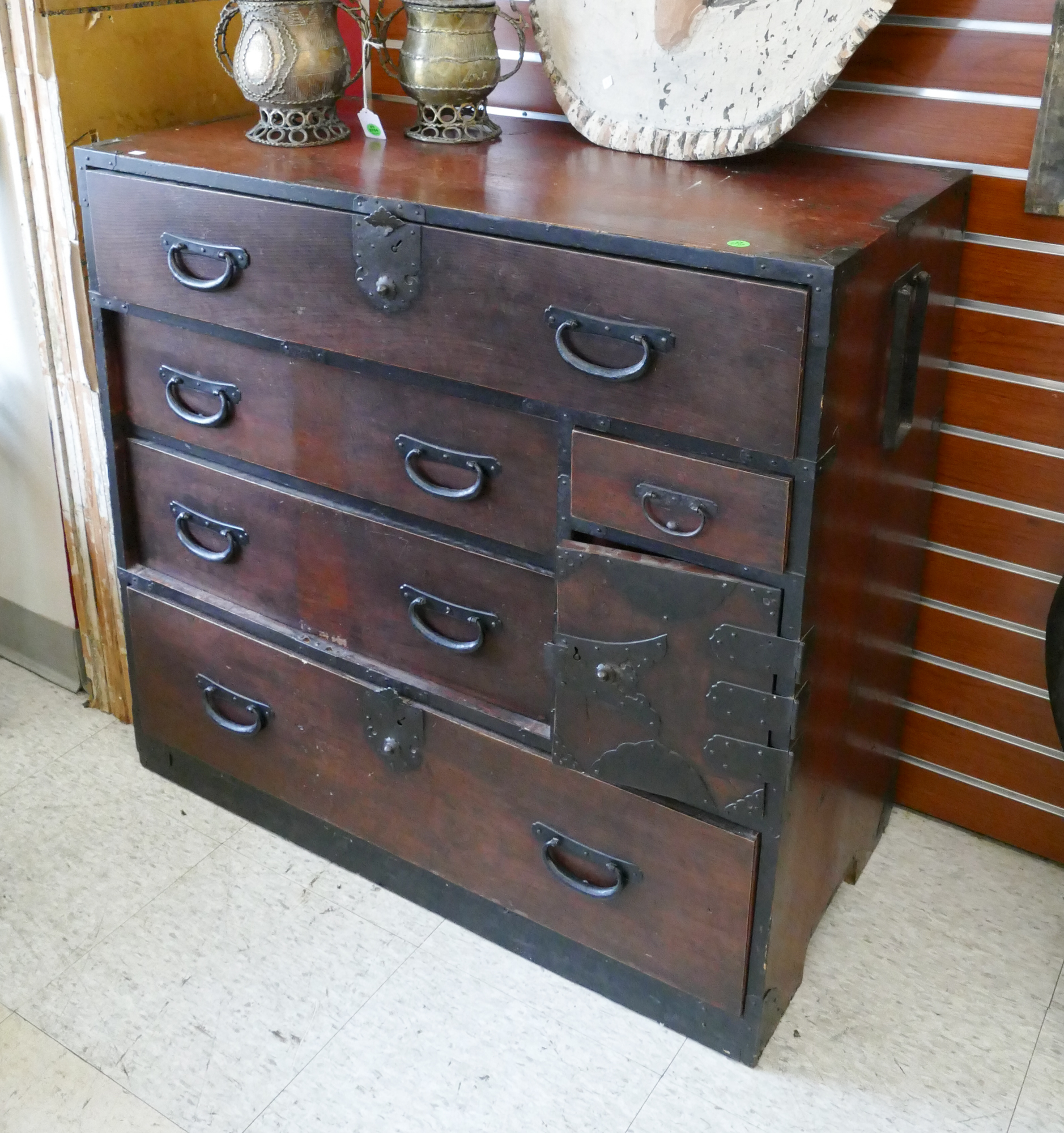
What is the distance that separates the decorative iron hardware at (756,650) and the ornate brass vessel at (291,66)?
0.89 meters

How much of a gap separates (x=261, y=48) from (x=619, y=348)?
706mm

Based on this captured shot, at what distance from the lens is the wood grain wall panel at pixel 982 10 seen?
1.44 metres

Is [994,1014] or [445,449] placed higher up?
[445,449]

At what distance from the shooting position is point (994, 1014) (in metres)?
1.60

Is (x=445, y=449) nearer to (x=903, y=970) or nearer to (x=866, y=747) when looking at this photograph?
(x=866, y=747)

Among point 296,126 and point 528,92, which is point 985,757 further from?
point 296,126

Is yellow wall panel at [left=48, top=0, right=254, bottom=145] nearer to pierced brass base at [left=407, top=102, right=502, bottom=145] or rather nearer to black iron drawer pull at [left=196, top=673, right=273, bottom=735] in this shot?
pierced brass base at [left=407, top=102, right=502, bottom=145]

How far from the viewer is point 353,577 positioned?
1.63 meters

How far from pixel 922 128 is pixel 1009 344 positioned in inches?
12.0

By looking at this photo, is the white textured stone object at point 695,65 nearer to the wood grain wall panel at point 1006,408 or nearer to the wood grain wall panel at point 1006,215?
the wood grain wall panel at point 1006,215

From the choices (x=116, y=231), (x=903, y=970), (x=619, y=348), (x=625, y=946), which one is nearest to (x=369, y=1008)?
(x=625, y=946)

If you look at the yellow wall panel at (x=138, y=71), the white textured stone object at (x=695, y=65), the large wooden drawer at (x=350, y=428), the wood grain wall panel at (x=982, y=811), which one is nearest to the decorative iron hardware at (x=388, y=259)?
the large wooden drawer at (x=350, y=428)

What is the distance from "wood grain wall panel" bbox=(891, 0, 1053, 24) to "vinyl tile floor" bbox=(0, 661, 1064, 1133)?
117 centimetres

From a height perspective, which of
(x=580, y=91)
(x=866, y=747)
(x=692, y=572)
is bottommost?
(x=866, y=747)
